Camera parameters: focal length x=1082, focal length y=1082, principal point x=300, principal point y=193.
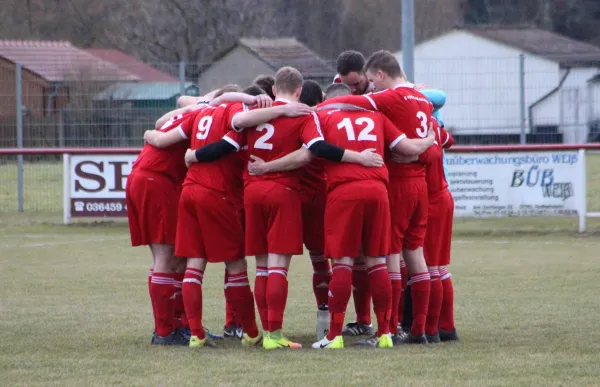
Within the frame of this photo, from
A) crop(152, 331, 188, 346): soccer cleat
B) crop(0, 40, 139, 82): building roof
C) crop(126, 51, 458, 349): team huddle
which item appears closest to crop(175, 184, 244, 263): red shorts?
crop(126, 51, 458, 349): team huddle

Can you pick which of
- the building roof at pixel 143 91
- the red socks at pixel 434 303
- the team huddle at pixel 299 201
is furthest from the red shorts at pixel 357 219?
the building roof at pixel 143 91

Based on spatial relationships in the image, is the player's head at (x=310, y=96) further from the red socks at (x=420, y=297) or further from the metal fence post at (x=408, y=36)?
the metal fence post at (x=408, y=36)

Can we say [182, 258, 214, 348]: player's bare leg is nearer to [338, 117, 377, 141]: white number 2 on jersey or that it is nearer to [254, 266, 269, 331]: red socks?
[254, 266, 269, 331]: red socks

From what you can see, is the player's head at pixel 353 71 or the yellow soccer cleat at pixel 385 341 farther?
the player's head at pixel 353 71

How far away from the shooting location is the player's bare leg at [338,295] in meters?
7.34

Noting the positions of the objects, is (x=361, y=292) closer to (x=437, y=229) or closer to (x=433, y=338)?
(x=433, y=338)

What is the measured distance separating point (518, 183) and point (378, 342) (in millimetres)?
9391

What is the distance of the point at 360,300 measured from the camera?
8477 millimetres

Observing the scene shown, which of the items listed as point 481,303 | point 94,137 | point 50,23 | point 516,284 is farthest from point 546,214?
point 50,23

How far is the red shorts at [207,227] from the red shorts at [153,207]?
26cm

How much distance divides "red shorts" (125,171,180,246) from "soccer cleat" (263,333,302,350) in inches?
39.9

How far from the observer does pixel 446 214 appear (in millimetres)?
7934

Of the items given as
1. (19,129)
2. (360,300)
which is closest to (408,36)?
(19,129)

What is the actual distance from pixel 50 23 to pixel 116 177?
90.0ft
